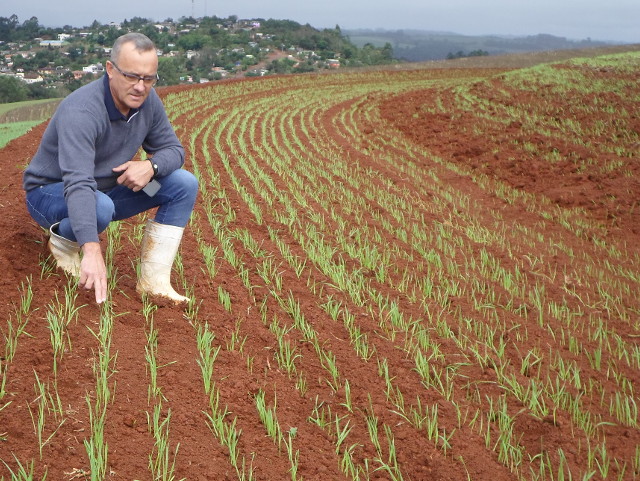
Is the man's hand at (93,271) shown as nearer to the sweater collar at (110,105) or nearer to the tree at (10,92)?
the sweater collar at (110,105)

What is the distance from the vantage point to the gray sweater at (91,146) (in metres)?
3.47

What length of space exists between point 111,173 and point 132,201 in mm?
307

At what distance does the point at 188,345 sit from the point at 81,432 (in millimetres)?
1001

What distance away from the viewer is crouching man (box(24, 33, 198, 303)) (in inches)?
137

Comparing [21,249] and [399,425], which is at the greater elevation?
[21,249]

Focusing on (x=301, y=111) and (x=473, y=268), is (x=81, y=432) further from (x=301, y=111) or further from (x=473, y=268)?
(x=301, y=111)

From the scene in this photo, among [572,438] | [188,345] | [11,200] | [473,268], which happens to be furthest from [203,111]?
[572,438]

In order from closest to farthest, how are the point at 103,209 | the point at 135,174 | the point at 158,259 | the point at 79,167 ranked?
1. the point at 79,167
2. the point at 103,209
3. the point at 135,174
4. the point at 158,259

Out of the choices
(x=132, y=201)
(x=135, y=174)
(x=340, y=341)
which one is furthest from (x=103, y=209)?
(x=340, y=341)

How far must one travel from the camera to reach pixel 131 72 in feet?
11.9

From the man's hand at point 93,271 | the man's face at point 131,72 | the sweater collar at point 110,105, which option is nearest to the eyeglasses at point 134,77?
the man's face at point 131,72

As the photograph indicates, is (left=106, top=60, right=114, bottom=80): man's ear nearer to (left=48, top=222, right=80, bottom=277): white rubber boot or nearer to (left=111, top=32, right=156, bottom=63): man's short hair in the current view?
(left=111, top=32, right=156, bottom=63): man's short hair

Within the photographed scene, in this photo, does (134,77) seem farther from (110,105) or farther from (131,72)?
(110,105)

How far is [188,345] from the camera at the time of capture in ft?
12.6
